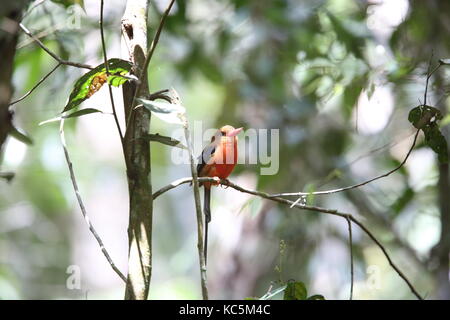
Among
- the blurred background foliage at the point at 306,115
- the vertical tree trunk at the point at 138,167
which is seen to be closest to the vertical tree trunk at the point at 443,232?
the blurred background foliage at the point at 306,115

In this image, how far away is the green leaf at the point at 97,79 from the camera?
2059mm

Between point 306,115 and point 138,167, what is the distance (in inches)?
135

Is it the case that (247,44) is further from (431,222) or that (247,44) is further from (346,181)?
(431,222)

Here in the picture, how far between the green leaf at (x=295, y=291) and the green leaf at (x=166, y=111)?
879 mm

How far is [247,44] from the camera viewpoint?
6.61 metres

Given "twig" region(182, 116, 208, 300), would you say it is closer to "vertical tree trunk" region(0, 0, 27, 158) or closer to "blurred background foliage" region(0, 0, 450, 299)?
"vertical tree trunk" region(0, 0, 27, 158)

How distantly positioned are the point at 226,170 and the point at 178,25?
5.10 ft

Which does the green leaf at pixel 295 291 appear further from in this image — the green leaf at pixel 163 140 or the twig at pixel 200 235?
the green leaf at pixel 163 140

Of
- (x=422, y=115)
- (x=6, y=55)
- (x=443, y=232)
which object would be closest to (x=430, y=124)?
(x=422, y=115)

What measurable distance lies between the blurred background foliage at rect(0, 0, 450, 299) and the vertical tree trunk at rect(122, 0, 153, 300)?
114cm

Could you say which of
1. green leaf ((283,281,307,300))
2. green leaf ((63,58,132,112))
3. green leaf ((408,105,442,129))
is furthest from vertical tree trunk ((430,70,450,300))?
green leaf ((63,58,132,112))

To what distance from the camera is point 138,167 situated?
2078 mm

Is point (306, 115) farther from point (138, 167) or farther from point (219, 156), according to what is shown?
point (138, 167)

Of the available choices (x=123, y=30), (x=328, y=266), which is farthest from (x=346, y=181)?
(x=123, y=30)
